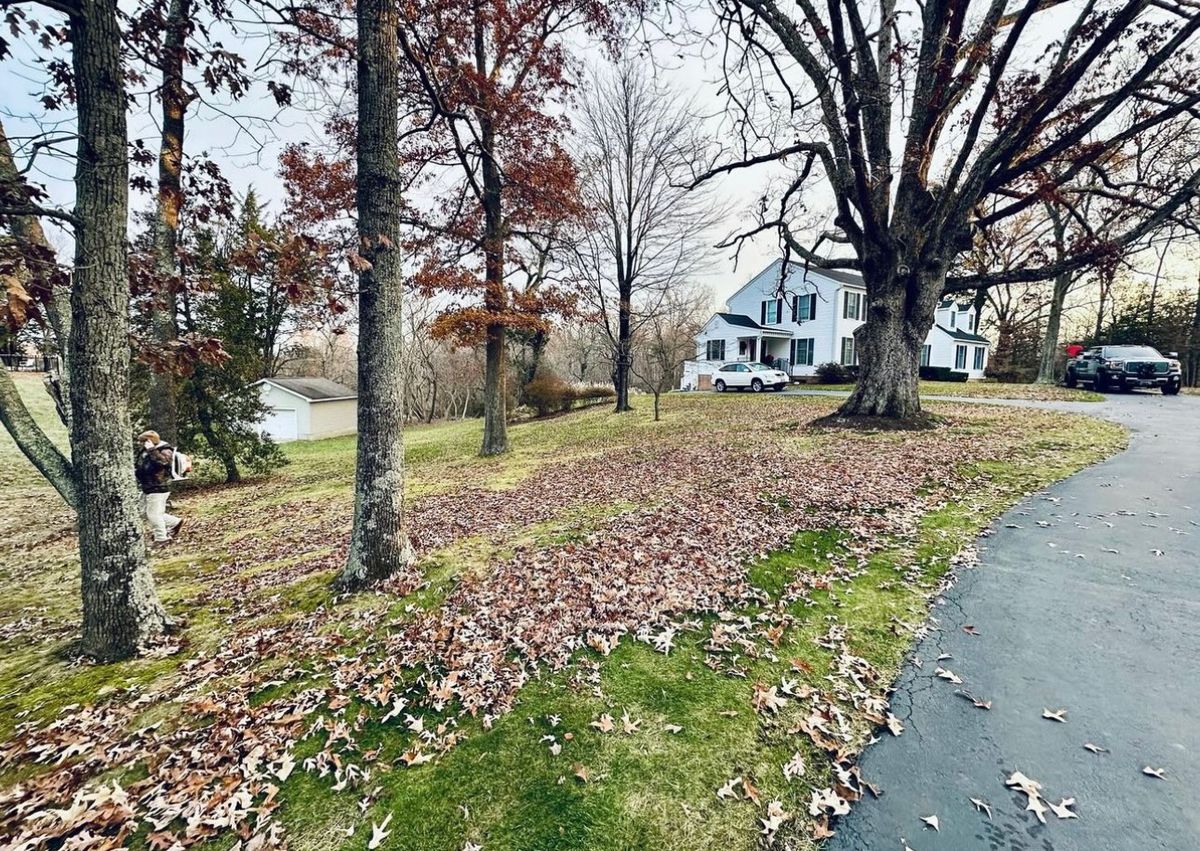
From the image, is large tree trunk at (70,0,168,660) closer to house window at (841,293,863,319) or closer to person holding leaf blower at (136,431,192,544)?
person holding leaf blower at (136,431,192,544)

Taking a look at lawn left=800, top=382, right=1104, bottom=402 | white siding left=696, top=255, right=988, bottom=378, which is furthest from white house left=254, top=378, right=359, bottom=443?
lawn left=800, top=382, right=1104, bottom=402

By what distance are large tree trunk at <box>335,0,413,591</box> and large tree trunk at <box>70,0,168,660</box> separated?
1474 millimetres

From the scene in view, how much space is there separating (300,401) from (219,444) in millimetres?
15857

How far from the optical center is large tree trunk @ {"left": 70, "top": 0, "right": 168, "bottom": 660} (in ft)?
10.1

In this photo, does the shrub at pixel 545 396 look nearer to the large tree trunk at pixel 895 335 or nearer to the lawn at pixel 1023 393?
the lawn at pixel 1023 393

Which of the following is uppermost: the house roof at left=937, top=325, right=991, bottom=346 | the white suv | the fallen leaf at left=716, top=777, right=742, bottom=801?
the house roof at left=937, top=325, right=991, bottom=346

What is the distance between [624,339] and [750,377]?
9108 mm

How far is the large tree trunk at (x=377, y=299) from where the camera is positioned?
4180mm

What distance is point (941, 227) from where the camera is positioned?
10.2 metres

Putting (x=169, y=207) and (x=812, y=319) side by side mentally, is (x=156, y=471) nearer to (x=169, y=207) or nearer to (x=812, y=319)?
(x=169, y=207)

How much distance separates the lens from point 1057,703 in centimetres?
288

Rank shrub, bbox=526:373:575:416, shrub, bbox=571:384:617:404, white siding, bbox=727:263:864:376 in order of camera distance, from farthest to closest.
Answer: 1. white siding, bbox=727:263:864:376
2. shrub, bbox=571:384:617:404
3. shrub, bbox=526:373:575:416

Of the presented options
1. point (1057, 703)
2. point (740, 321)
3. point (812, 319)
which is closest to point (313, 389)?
point (740, 321)

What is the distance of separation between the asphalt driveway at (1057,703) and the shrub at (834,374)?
22203mm
